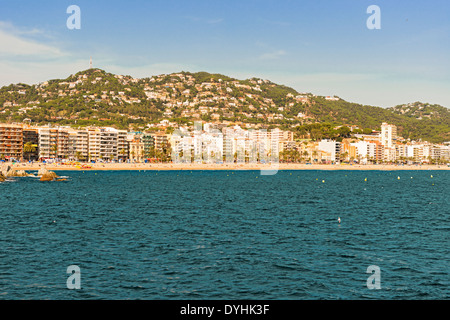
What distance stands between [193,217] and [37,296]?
1026 inches

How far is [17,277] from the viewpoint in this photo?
71.1 feet

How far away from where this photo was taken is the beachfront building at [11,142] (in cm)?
19075

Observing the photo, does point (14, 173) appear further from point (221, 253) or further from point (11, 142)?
point (221, 253)

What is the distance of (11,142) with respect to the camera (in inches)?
7603

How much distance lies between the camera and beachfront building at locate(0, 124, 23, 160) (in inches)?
7510

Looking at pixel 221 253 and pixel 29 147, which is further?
pixel 29 147

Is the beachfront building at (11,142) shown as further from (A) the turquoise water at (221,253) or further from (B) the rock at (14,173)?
(A) the turquoise water at (221,253)

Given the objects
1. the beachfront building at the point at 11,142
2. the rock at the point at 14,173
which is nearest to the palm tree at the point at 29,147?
the beachfront building at the point at 11,142

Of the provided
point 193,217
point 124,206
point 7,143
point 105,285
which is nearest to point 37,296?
point 105,285

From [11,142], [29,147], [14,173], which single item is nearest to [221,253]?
[14,173]

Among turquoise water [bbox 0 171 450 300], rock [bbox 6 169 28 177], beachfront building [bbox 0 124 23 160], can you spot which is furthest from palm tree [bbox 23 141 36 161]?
turquoise water [bbox 0 171 450 300]

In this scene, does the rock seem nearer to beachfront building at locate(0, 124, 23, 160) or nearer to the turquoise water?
the turquoise water
